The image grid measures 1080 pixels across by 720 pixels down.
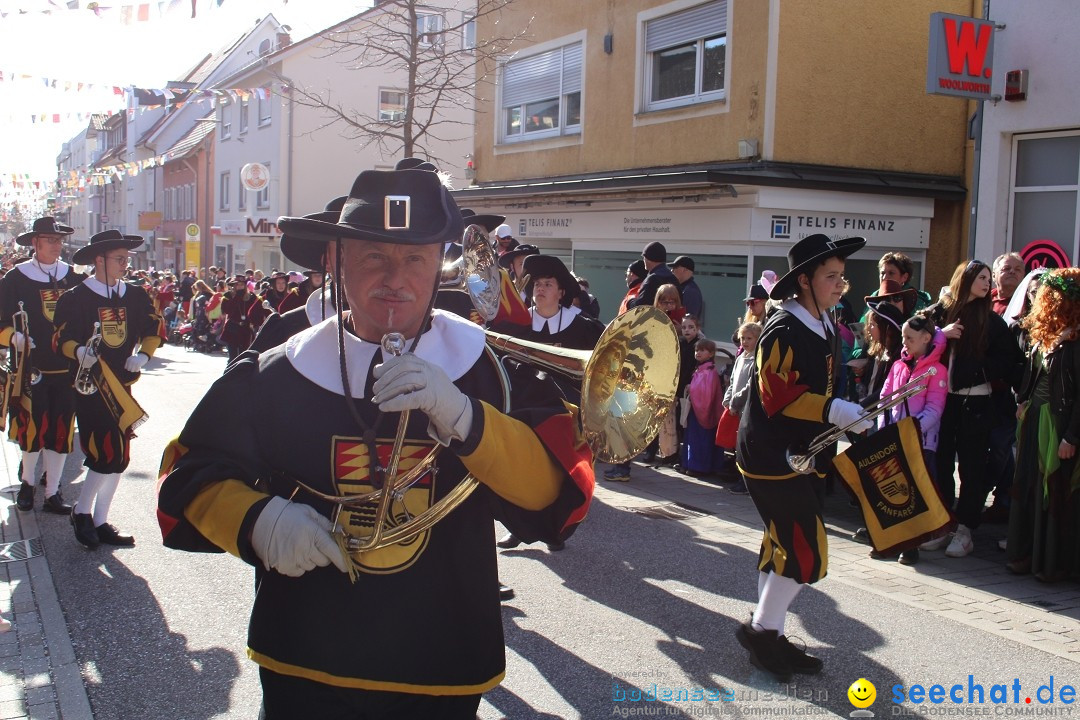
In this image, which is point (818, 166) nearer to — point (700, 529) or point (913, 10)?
point (913, 10)

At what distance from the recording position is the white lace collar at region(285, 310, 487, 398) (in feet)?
7.71

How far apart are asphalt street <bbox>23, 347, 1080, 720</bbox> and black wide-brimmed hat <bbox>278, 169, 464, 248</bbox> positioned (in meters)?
2.63

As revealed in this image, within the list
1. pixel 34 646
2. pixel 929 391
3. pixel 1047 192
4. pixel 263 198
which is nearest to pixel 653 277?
pixel 929 391

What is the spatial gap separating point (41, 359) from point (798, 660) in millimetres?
6074

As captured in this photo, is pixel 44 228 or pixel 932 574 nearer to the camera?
pixel 932 574

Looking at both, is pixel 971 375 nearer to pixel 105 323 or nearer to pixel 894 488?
pixel 894 488

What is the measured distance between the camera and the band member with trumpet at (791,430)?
175 inches

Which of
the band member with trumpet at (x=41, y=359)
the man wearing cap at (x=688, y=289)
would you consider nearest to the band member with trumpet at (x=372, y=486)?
the band member with trumpet at (x=41, y=359)

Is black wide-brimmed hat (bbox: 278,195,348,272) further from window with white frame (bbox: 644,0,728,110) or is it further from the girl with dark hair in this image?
window with white frame (bbox: 644,0,728,110)

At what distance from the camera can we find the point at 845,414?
433cm

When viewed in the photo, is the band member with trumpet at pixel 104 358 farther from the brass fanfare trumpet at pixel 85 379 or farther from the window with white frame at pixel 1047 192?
the window with white frame at pixel 1047 192

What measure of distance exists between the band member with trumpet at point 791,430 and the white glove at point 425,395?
2.63 metres

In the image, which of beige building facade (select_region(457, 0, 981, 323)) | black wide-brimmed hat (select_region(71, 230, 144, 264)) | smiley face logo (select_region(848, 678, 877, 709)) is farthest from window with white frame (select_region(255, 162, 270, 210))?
smiley face logo (select_region(848, 678, 877, 709))

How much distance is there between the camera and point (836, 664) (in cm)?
473
